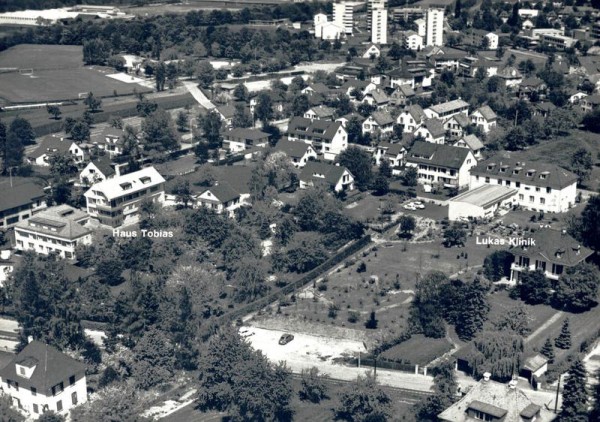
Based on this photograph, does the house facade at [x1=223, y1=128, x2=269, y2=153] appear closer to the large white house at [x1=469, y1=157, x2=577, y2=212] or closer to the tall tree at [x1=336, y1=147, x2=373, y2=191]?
the tall tree at [x1=336, y1=147, x2=373, y2=191]

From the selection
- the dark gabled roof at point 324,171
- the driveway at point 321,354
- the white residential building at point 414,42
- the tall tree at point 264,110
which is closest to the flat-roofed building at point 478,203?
the dark gabled roof at point 324,171

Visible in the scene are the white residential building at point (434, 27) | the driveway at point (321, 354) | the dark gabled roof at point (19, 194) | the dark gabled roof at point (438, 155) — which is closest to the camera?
the driveway at point (321, 354)

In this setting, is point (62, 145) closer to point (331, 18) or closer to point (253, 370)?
point (253, 370)

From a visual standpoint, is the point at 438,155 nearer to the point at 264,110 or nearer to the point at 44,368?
the point at 264,110

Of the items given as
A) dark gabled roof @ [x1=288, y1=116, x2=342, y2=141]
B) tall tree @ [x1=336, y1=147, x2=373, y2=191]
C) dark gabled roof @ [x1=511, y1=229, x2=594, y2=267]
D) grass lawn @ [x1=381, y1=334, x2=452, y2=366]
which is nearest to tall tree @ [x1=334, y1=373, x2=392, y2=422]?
grass lawn @ [x1=381, y1=334, x2=452, y2=366]

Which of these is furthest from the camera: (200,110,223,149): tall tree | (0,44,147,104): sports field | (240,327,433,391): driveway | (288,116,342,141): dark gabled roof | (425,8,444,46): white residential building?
(425,8,444,46): white residential building

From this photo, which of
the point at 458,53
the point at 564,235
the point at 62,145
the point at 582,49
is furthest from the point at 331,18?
the point at 564,235

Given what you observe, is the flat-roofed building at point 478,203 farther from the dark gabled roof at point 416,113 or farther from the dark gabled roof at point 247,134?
the dark gabled roof at point 247,134
